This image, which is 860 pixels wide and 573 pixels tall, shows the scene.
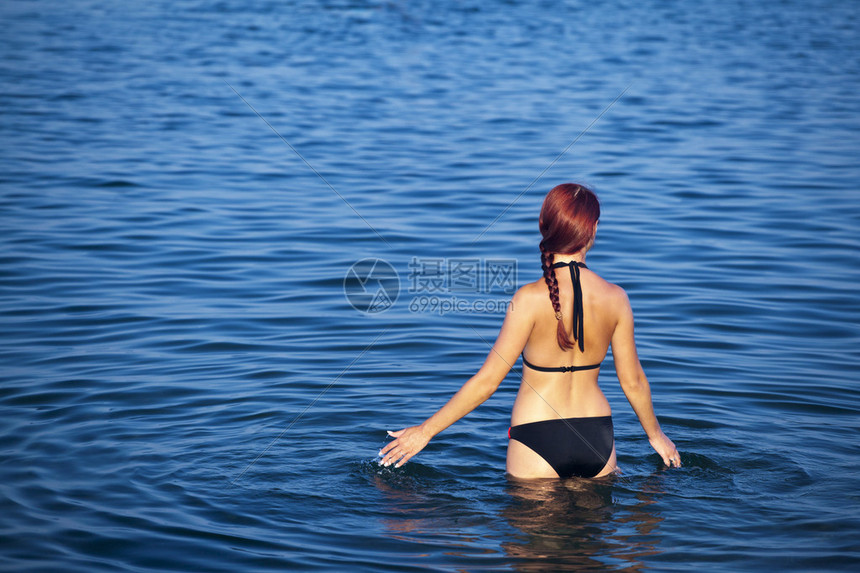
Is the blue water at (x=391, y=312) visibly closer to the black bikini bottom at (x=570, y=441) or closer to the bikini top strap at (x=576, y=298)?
the black bikini bottom at (x=570, y=441)

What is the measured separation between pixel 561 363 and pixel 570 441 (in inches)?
15.9

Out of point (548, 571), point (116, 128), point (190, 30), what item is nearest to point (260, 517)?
point (548, 571)

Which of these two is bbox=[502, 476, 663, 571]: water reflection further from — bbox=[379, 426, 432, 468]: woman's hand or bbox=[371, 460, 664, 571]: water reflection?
bbox=[379, 426, 432, 468]: woman's hand

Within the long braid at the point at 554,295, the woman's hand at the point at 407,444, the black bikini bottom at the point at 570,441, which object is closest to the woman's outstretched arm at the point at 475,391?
the woman's hand at the point at 407,444

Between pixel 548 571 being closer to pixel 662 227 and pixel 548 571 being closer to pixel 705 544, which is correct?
pixel 705 544

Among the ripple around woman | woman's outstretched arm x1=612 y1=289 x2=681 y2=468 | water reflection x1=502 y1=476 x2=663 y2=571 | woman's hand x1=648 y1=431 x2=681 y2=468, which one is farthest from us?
woman's hand x1=648 y1=431 x2=681 y2=468

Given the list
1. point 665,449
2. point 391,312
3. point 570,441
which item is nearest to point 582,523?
point 570,441

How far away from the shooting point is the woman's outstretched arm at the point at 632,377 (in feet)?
15.0

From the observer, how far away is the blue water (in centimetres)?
459

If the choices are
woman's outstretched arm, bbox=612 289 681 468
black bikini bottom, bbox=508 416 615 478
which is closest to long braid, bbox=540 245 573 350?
woman's outstretched arm, bbox=612 289 681 468

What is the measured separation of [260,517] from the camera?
469 centimetres

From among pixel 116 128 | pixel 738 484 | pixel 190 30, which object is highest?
pixel 190 30

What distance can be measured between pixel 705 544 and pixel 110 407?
3.92 m

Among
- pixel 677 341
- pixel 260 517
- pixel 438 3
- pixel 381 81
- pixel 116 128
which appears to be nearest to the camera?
pixel 260 517
